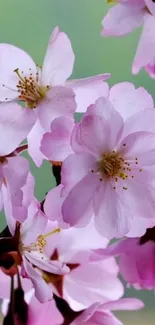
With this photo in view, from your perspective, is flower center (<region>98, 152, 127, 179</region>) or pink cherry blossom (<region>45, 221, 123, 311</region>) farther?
pink cherry blossom (<region>45, 221, 123, 311</region>)

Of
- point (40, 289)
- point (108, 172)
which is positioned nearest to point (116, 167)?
point (108, 172)

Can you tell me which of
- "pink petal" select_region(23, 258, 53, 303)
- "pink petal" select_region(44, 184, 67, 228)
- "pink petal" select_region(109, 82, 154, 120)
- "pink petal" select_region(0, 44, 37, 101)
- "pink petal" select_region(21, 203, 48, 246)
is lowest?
"pink petal" select_region(23, 258, 53, 303)

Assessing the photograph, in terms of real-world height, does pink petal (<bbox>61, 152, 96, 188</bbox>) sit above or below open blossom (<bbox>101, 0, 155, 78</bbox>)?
below

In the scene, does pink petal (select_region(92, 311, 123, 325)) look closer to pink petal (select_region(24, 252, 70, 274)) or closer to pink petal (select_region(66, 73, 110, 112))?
pink petal (select_region(24, 252, 70, 274))

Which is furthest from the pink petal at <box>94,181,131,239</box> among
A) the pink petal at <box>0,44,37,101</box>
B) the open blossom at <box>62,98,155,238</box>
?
the pink petal at <box>0,44,37,101</box>

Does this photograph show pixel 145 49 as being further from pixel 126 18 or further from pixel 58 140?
pixel 58 140

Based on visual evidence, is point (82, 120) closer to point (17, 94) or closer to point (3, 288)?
point (17, 94)
